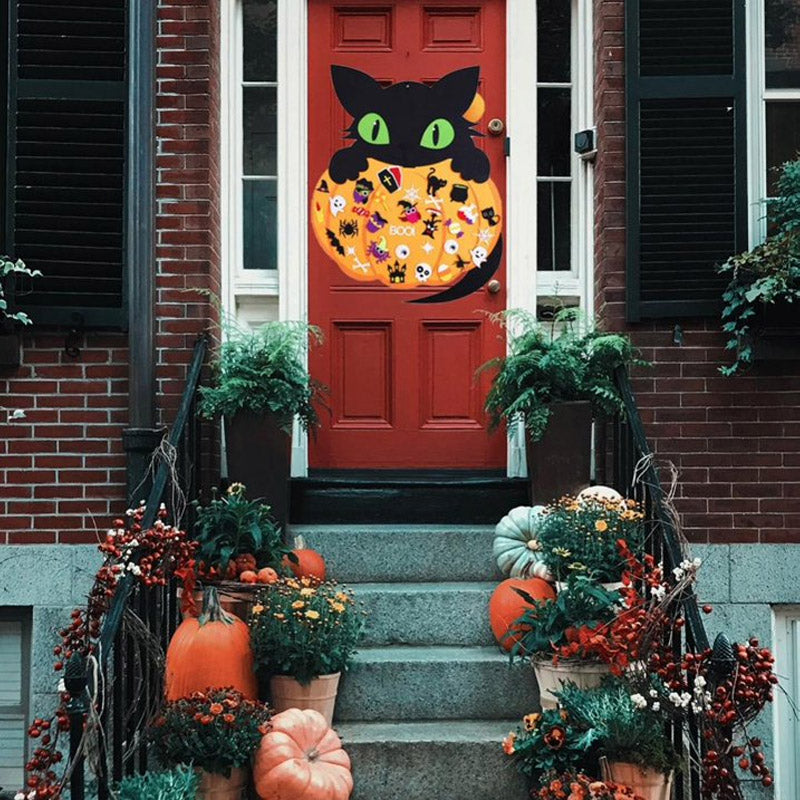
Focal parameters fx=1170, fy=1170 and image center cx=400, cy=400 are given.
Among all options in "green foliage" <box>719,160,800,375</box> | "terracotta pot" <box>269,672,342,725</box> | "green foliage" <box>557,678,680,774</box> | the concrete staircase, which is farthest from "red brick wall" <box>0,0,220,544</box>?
"green foliage" <box>719,160,800,375</box>

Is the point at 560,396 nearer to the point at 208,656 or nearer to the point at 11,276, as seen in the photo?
the point at 208,656

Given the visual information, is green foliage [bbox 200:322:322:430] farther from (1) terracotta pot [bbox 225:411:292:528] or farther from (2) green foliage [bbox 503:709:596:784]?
(2) green foliage [bbox 503:709:596:784]

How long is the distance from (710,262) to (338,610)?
7.69 feet

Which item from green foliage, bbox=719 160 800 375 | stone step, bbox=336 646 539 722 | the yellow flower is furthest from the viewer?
green foliage, bbox=719 160 800 375

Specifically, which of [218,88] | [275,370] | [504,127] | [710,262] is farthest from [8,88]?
[710,262]

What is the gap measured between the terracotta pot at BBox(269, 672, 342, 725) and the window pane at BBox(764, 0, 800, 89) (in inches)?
134

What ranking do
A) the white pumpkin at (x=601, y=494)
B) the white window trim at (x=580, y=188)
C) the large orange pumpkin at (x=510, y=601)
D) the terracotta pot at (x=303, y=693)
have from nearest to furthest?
the terracotta pot at (x=303, y=693) < the large orange pumpkin at (x=510, y=601) < the white pumpkin at (x=601, y=494) < the white window trim at (x=580, y=188)

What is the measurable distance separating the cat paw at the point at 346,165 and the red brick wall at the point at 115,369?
2.22 ft

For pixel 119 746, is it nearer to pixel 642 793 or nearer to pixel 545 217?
pixel 642 793

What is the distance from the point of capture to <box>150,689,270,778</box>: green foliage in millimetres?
3824

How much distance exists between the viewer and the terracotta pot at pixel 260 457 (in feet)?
16.4

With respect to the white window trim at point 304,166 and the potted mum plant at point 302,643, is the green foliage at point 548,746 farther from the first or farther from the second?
the white window trim at point 304,166

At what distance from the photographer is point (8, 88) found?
16.9ft

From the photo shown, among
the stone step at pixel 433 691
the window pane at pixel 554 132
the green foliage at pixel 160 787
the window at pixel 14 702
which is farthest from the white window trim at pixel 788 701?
the window at pixel 14 702
